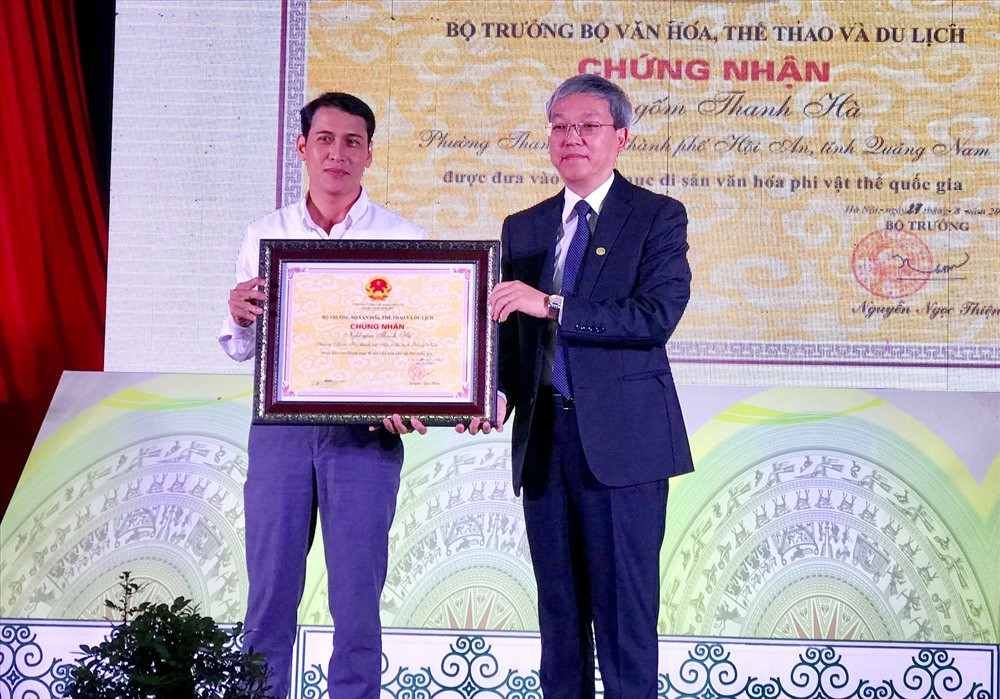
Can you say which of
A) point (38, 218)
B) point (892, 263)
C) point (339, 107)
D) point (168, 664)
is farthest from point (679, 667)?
point (38, 218)

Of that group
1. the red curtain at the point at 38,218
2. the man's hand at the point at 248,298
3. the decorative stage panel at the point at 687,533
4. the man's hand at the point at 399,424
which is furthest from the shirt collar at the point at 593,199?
the red curtain at the point at 38,218

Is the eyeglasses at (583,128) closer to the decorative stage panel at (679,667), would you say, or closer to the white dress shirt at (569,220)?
the white dress shirt at (569,220)

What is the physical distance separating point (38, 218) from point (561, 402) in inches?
94.6

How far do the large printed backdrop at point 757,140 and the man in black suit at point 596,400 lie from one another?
1354 millimetres

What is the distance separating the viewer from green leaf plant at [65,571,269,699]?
195 cm

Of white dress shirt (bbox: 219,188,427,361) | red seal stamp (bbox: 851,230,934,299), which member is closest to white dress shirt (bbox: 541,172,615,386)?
white dress shirt (bbox: 219,188,427,361)

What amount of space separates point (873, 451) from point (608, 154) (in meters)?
1.49

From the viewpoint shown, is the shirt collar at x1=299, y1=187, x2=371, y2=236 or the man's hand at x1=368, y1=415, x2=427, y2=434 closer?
the man's hand at x1=368, y1=415, x2=427, y2=434

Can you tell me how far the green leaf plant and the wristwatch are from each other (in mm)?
994

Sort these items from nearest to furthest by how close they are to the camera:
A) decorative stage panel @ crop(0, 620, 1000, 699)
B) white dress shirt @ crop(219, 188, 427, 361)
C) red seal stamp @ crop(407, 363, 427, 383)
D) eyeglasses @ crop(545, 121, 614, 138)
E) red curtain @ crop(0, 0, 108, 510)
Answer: eyeglasses @ crop(545, 121, 614, 138) → red seal stamp @ crop(407, 363, 427, 383) → white dress shirt @ crop(219, 188, 427, 361) → decorative stage panel @ crop(0, 620, 1000, 699) → red curtain @ crop(0, 0, 108, 510)

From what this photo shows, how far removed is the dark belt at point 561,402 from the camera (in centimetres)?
277

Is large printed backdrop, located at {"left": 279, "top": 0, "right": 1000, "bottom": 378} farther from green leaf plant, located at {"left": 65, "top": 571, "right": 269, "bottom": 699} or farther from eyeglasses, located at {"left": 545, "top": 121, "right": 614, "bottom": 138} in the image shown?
A: green leaf plant, located at {"left": 65, "top": 571, "right": 269, "bottom": 699}

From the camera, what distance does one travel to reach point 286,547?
3.05 meters

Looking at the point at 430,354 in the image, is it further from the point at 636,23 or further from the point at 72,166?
the point at 72,166
